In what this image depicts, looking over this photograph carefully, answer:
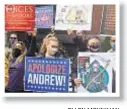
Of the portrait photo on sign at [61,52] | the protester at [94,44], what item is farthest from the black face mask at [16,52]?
the protester at [94,44]

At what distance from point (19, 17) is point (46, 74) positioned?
191 millimetres

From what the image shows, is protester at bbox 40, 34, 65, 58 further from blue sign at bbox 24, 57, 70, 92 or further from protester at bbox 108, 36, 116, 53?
protester at bbox 108, 36, 116, 53

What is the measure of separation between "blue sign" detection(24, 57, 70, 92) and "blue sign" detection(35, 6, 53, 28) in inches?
4.0

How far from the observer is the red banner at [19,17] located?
0.79 meters

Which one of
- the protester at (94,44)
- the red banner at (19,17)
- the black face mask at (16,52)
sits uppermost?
the red banner at (19,17)

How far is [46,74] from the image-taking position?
2.61 ft

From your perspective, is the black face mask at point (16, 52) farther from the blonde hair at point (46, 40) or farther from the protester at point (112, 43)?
the protester at point (112, 43)

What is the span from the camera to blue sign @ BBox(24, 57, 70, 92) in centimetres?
79

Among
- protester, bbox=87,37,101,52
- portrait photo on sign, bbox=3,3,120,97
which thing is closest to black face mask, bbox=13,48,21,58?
portrait photo on sign, bbox=3,3,120,97

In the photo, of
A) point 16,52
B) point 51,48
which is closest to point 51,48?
point 51,48

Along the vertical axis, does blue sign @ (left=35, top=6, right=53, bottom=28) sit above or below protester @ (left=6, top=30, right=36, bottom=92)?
above

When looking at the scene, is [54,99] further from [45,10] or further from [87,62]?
[45,10]

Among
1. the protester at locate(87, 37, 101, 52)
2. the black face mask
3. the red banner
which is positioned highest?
the red banner

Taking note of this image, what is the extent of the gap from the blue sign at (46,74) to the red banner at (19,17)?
99 millimetres
